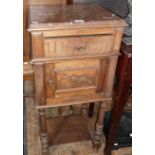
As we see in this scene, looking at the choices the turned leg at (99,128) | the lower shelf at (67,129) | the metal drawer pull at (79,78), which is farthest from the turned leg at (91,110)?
the metal drawer pull at (79,78)

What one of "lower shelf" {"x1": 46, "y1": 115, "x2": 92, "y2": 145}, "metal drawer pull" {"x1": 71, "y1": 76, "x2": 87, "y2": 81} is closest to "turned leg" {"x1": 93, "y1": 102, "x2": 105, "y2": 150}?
"lower shelf" {"x1": 46, "y1": 115, "x2": 92, "y2": 145}

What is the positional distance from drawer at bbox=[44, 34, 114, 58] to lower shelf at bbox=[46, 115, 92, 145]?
691 mm

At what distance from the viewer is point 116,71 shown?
1167 millimetres

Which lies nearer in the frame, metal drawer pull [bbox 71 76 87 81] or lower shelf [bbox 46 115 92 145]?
metal drawer pull [bbox 71 76 87 81]

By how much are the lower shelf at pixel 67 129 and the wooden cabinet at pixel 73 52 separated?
33 cm

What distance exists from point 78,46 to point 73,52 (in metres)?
0.04

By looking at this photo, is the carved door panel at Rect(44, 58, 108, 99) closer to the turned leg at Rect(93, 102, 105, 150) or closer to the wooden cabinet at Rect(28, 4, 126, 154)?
the wooden cabinet at Rect(28, 4, 126, 154)

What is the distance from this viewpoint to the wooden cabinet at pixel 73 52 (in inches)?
36.4

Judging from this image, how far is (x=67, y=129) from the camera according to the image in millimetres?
1522

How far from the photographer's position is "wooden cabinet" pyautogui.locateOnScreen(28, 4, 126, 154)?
3.03 ft

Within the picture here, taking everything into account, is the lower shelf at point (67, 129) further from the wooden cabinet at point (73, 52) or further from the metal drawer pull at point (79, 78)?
the metal drawer pull at point (79, 78)

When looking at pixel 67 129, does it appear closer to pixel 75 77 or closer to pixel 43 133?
pixel 43 133
